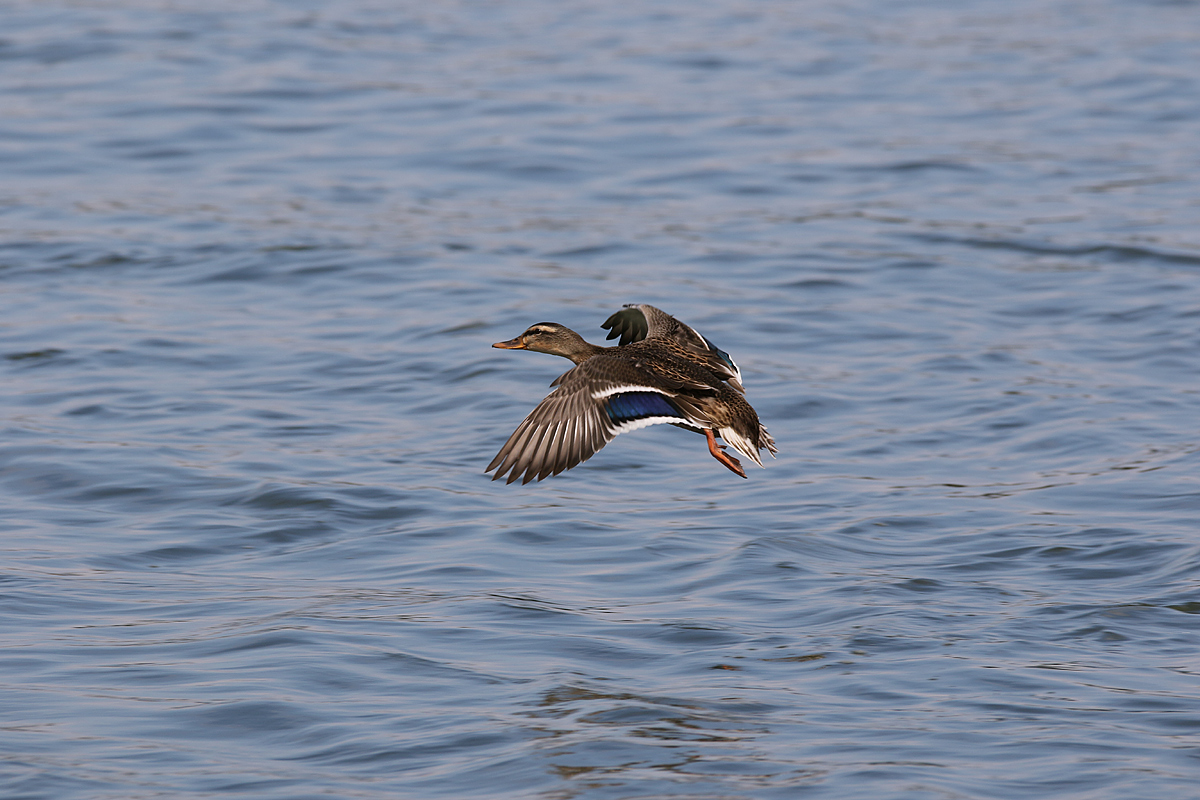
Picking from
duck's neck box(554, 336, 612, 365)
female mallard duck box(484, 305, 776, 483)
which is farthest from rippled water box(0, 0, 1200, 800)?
duck's neck box(554, 336, 612, 365)

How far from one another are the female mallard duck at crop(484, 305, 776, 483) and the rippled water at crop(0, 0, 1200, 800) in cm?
83

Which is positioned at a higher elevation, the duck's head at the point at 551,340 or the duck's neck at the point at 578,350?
the duck's head at the point at 551,340

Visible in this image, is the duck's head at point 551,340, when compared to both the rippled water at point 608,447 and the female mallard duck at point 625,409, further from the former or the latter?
the rippled water at point 608,447

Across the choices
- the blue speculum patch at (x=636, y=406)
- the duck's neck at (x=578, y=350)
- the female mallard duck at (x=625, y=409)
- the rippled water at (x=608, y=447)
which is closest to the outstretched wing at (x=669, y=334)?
the female mallard duck at (x=625, y=409)

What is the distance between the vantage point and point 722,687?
6.94m

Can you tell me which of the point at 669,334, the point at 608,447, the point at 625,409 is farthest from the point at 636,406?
the point at 608,447

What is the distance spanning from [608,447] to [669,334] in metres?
1.90

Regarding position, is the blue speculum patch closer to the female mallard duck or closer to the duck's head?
the female mallard duck

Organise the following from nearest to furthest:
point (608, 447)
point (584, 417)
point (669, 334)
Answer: point (584, 417) < point (669, 334) < point (608, 447)

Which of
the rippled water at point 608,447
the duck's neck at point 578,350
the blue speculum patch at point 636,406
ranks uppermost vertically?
the blue speculum patch at point 636,406

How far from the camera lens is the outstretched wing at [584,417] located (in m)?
7.21

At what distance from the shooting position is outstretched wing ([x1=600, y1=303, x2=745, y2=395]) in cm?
838

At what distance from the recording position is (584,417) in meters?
7.36

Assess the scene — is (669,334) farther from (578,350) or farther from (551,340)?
(551,340)
